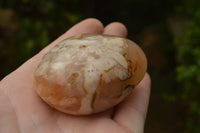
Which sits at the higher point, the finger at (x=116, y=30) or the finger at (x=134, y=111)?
the finger at (x=116, y=30)

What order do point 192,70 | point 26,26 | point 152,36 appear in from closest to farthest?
point 192,70, point 26,26, point 152,36

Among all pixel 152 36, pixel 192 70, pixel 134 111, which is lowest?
pixel 152 36

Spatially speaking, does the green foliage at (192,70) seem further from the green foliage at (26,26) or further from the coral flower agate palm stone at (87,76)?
the green foliage at (26,26)

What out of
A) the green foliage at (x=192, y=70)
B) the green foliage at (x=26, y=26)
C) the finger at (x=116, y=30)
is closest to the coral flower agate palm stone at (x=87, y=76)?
the finger at (x=116, y=30)

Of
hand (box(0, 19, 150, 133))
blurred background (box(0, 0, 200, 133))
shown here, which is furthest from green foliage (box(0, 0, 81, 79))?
hand (box(0, 19, 150, 133))

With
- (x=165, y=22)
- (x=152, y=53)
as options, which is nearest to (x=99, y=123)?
(x=152, y=53)

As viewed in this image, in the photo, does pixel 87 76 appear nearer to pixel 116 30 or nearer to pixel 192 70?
pixel 116 30

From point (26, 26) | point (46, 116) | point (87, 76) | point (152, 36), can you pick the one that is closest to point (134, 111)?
point (87, 76)
